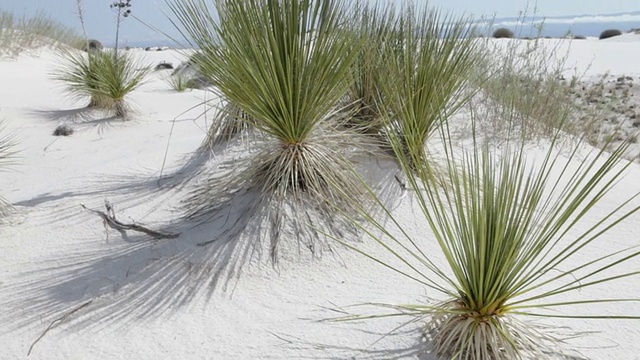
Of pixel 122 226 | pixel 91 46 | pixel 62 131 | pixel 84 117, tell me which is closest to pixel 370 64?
pixel 122 226

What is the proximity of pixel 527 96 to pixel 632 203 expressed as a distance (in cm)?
165

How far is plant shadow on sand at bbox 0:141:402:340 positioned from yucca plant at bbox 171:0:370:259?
94 mm

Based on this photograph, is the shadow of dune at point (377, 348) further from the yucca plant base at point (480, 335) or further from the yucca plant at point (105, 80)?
the yucca plant at point (105, 80)

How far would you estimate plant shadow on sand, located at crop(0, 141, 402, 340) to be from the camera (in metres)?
2.00

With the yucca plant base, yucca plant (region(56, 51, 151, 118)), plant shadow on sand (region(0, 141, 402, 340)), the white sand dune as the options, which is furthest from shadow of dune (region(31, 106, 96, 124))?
the yucca plant base

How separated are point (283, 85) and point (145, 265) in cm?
99

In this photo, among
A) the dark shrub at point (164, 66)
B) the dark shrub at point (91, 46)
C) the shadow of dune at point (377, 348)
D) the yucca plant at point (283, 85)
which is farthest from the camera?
the dark shrub at point (164, 66)

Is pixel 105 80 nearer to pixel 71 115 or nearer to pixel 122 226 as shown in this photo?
pixel 71 115

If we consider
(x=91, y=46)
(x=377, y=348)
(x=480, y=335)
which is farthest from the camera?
(x=91, y=46)

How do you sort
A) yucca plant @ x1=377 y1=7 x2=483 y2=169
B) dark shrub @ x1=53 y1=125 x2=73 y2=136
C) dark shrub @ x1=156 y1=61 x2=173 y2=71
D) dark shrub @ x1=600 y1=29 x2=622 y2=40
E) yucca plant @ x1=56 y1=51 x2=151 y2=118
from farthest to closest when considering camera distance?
dark shrub @ x1=600 y1=29 x2=622 y2=40
dark shrub @ x1=156 y1=61 x2=173 y2=71
yucca plant @ x1=56 y1=51 x2=151 y2=118
dark shrub @ x1=53 y1=125 x2=73 y2=136
yucca plant @ x1=377 y1=7 x2=483 y2=169

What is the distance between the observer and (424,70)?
9.05 ft

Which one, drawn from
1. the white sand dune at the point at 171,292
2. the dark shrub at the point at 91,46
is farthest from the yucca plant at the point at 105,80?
the white sand dune at the point at 171,292

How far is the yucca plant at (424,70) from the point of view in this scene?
275 cm

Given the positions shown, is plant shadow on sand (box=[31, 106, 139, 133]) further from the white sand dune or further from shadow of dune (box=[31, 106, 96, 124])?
the white sand dune
